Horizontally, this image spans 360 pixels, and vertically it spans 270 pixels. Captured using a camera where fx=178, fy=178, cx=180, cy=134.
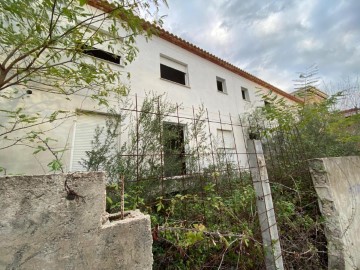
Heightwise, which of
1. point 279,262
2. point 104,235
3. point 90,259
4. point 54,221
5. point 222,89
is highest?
point 222,89

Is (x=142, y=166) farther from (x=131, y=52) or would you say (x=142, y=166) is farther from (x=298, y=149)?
(x=298, y=149)

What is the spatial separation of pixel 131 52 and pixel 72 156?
2970 mm

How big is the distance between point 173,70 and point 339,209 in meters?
6.70

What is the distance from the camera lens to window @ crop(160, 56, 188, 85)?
7.19 meters

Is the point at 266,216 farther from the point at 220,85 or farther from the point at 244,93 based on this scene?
the point at 244,93

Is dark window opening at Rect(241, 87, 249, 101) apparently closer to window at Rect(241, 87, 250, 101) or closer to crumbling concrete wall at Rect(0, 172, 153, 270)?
window at Rect(241, 87, 250, 101)

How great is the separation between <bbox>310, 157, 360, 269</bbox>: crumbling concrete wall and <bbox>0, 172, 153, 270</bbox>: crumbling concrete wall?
113 inches

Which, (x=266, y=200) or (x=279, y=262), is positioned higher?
(x=266, y=200)

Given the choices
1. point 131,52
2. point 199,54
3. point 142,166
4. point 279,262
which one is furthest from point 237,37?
point 279,262

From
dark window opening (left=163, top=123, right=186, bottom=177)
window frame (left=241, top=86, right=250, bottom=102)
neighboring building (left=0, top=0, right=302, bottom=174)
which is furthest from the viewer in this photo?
window frame (left=241, top=86, right=250, bottom=102)

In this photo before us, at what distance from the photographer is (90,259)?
1054mm

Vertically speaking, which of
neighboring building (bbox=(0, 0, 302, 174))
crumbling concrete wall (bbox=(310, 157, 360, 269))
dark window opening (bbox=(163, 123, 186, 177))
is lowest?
crumbling concrete wall (bbox=(310, 157, 360, 269))

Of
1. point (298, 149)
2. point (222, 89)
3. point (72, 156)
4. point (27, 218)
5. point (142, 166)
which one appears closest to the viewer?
point (27, 218)

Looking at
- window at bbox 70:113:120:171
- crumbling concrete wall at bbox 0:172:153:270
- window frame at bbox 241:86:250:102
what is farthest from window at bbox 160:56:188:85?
crumbling concrete wall at bbox 0:172:153:270
